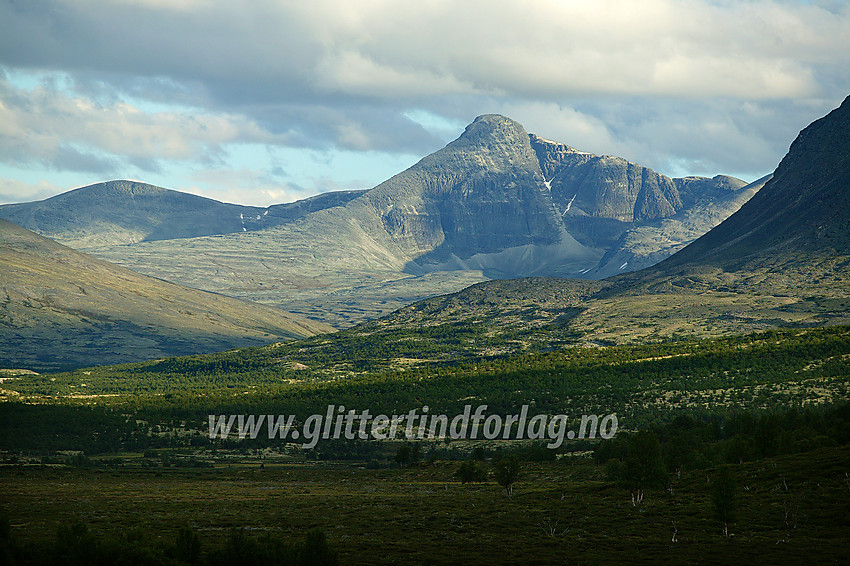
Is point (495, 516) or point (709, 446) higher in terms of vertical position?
point (495, 516)

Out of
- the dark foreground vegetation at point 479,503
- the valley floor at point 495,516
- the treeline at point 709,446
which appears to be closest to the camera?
the dark foreground vegetation at point 479,503

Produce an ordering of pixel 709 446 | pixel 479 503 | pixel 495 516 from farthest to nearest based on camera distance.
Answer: pixel 709 446 < pixel 479 503 < pixel 495 516

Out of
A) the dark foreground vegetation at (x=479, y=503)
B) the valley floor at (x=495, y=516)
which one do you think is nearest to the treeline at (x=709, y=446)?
the dark foreground vegetation at (x=479, y=503)

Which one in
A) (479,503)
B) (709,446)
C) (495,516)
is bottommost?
(479,503)

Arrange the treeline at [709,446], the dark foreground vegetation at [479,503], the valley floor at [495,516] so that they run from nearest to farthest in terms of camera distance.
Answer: the dark foreground vegetation at [479,503] → the valley floor at [495,516] → the treeline at [709,446]

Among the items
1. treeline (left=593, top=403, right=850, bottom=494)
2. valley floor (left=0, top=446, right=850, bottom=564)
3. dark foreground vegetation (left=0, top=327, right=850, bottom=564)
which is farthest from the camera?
treeline (left=593, top=403, right=850, bottom=494)

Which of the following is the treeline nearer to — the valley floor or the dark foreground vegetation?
the dark foreground vegetation

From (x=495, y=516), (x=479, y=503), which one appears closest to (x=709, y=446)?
(x=479, y=503)

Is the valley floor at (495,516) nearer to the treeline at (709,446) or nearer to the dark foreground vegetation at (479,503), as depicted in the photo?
the dark foreground vegetation at (479,503)

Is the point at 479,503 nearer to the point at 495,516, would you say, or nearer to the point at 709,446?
the point at 495,516

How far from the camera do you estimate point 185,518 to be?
84.8 m

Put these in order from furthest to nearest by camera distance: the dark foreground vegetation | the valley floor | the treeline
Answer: the treeline < the valley floor < the dark foreground vegetation

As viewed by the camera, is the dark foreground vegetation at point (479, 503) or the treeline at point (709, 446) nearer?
the dark foreground vegetation at point (479, 503)

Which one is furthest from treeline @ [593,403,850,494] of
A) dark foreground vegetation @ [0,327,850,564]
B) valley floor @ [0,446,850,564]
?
valley floor @ [0,446,850,564]
